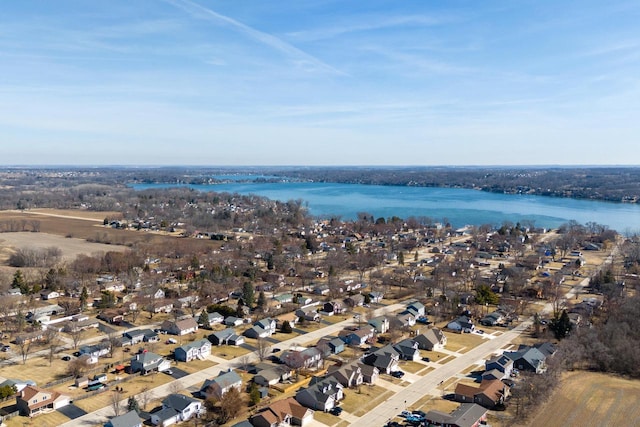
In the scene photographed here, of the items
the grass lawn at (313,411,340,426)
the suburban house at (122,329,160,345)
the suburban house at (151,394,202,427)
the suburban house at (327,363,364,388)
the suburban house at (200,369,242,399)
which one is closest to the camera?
the suburban house at (151,394,202,427)

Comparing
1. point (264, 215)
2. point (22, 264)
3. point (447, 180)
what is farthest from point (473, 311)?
point (447, 180)

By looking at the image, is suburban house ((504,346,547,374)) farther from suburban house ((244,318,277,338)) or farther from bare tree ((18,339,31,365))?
bare tree ((18,339,31,365))

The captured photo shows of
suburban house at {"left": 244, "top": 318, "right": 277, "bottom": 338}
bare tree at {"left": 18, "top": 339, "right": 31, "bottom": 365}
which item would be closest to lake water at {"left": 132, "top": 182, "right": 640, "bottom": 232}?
suburban house at {"left": 244, "top": 318, "right": 277, "bottom": 338}

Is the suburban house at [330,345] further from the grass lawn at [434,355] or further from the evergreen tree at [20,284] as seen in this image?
the evergreen tree at [20,284]

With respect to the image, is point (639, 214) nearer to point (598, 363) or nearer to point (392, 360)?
point (598, 363)

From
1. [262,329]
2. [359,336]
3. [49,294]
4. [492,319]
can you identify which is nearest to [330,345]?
[359,336]

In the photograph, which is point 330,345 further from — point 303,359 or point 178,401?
point 178,401

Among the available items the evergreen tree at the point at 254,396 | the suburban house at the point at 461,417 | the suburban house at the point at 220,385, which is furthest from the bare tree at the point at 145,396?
the suburban house at the point at 461,417

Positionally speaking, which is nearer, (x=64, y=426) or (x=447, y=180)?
(x=64, y=426)
